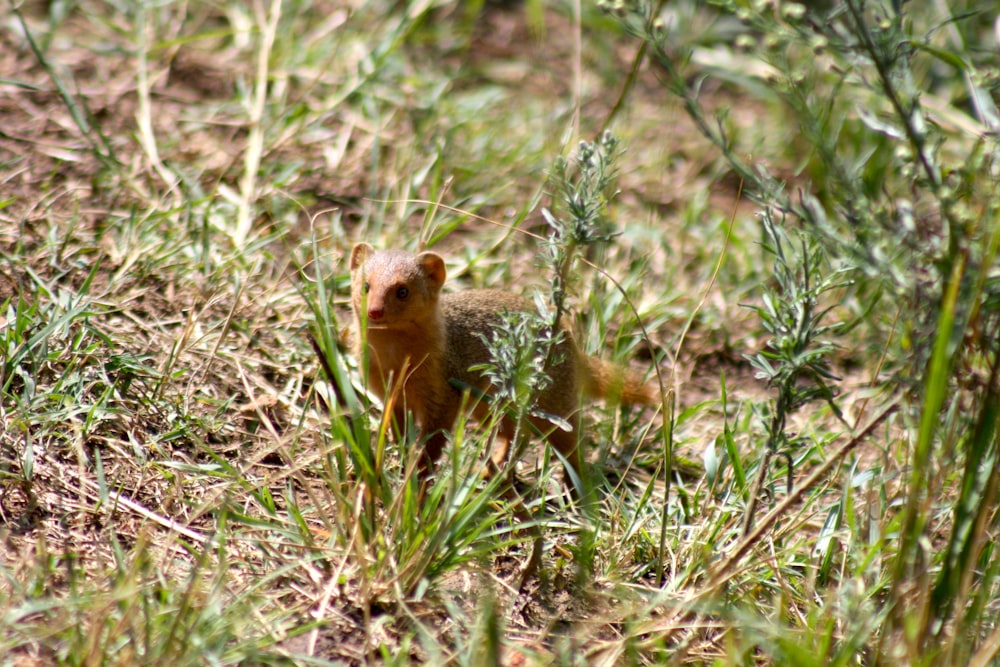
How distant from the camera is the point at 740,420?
4.18 meters

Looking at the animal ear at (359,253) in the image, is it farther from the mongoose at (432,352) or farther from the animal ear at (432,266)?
the animal ear at (432,266)

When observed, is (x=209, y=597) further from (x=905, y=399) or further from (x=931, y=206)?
(x=931, y=206)

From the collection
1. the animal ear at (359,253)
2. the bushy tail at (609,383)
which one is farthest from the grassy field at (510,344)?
the animal ear at (359,253)

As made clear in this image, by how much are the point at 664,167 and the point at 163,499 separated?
11.2ft

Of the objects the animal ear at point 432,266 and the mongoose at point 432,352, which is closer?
the mongoose at point 432,352

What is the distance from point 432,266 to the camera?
152 inches

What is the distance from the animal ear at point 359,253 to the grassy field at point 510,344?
202 millimetres

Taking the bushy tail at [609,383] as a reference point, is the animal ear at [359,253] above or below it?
above

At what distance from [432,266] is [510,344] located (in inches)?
37.3

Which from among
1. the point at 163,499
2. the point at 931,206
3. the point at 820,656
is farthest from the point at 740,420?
the point at 163,499

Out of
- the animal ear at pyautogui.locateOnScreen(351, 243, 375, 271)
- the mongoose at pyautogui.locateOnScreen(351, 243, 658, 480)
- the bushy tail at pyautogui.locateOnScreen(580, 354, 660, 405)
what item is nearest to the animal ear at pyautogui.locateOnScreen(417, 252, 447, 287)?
the mongoose at pyautogui.locateOnScreen(351, 243, 658, 480)

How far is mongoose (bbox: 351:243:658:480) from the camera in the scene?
12.1 ft

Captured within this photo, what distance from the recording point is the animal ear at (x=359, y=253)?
3.78 m

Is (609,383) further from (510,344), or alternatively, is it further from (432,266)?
(510,344)
